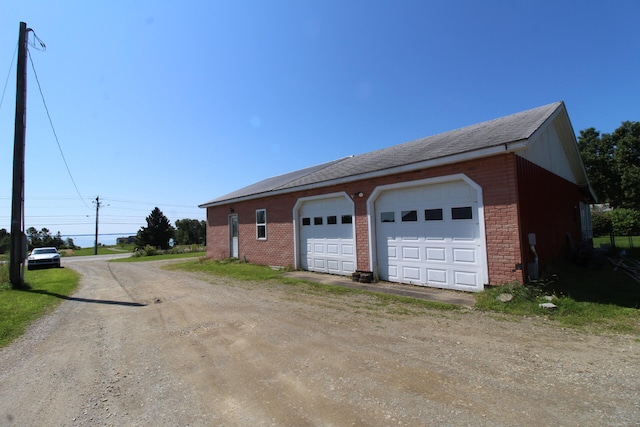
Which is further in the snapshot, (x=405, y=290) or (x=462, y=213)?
(x=405, y=290)

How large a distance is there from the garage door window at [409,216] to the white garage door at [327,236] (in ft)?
6.73

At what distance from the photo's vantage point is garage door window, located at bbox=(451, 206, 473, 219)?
7492mm

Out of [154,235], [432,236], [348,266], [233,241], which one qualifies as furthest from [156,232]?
[432,236]

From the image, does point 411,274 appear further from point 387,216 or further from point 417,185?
point 417,185

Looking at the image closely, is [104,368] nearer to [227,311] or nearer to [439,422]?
[227,311]

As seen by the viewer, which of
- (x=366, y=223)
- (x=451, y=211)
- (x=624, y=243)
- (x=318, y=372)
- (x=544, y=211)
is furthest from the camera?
(x=624, y=243)

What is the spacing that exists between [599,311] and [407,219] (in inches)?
175

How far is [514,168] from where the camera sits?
6766 mm

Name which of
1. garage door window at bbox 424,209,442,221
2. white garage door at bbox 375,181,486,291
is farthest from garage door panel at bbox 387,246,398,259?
garage door window at bbox 424,209,442,221

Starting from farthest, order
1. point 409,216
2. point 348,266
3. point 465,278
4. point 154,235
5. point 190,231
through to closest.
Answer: point 190,231, point 154,235, point 348,266, point 409,216, point 465,278

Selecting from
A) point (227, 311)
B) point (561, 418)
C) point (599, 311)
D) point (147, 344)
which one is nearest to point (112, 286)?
point (227, 311)

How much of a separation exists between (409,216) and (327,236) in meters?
3.55

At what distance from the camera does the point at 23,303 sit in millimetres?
7656

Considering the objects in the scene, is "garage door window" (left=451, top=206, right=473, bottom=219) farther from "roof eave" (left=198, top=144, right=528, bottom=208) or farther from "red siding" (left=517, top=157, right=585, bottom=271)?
"roof eave" (left=198, top=144, right=528, bottom=208)
